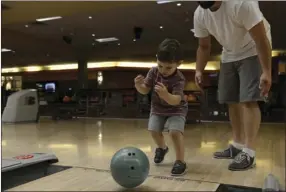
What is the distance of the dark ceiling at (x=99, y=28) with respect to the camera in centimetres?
507

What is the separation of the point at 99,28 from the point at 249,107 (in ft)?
19.3

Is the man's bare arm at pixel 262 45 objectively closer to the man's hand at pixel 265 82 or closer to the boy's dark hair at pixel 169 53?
the man's hand at pixel 265 82

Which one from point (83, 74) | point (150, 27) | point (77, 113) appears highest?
point (150, 27)

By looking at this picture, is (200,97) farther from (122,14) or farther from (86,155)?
(86,155)

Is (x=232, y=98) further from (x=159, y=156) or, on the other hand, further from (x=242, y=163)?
(x=159, y=156)

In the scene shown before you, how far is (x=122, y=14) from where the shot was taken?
5.93 m

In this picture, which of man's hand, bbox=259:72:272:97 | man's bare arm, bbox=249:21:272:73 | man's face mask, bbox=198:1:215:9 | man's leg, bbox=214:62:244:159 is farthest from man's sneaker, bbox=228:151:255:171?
man's face mask, bbox=198:1:215:9

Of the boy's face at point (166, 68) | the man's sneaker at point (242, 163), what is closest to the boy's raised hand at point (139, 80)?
the boy's face at point (166, 68)

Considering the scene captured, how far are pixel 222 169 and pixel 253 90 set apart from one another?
1.50ft

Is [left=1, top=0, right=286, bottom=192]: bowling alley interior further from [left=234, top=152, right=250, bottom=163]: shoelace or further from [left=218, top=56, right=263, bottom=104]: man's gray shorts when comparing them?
[left=218, top=56, right=263, bottom=104]: man's gray shorts

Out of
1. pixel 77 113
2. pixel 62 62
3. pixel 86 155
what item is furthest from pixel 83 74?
pixel 86 155

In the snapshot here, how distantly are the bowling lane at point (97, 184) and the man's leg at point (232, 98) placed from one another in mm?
652

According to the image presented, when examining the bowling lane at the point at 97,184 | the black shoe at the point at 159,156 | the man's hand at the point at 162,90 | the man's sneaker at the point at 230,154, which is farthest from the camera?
the man's sneaker at the point at 230,154

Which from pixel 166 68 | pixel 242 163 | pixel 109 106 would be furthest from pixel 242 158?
pixel 109 106
